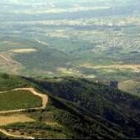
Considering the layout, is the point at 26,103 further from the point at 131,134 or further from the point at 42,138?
the point at 131,134

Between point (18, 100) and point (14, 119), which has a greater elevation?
point (18, 100)

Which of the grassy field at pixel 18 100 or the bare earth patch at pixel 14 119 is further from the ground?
the grassy field at pixel 18 100

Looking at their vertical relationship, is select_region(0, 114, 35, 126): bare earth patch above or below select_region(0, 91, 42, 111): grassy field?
below

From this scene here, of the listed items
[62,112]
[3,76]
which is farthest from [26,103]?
[3,76]

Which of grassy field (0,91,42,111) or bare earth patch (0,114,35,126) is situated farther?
grassy field (0,91,42,111)

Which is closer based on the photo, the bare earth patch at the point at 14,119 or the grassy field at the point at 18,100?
the bare earth patch at the point at 14,119
